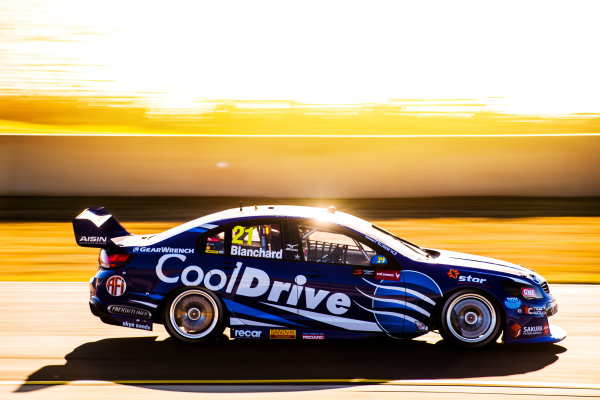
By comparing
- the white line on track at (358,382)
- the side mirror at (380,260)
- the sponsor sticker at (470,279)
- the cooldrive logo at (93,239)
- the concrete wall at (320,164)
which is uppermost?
the concrete wall at (320,164)

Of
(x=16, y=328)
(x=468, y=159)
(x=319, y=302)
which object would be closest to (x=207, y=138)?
(x=468, y=159)

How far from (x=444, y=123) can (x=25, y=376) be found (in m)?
15.4

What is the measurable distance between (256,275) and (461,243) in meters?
7.71

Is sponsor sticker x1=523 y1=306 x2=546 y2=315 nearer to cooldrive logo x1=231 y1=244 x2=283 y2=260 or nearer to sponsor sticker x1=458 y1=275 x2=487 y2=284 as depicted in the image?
sponsor sticker x1=458 y1=275 x2=487 y2=284

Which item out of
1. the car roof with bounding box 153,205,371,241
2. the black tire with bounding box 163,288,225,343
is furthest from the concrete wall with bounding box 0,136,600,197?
the black tire with bounding box 163,288,225,343

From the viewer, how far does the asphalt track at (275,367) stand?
5.85m

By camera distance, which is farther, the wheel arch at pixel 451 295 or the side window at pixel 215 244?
the side window at pixel 215 244

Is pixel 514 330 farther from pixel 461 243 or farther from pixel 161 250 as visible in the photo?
pixel 461 243

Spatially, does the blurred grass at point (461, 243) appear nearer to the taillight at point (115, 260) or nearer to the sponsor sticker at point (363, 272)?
the taillight at point (115, 260)

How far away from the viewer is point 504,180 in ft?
54.5

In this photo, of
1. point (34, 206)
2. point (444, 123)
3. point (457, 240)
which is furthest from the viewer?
point (444, 123)

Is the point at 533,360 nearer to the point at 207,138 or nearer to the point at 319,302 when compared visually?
the point at 319,302

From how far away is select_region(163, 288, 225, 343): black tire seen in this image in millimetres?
6984

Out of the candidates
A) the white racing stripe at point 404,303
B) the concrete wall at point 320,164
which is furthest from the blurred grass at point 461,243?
the white racing stripe at point 404,303
